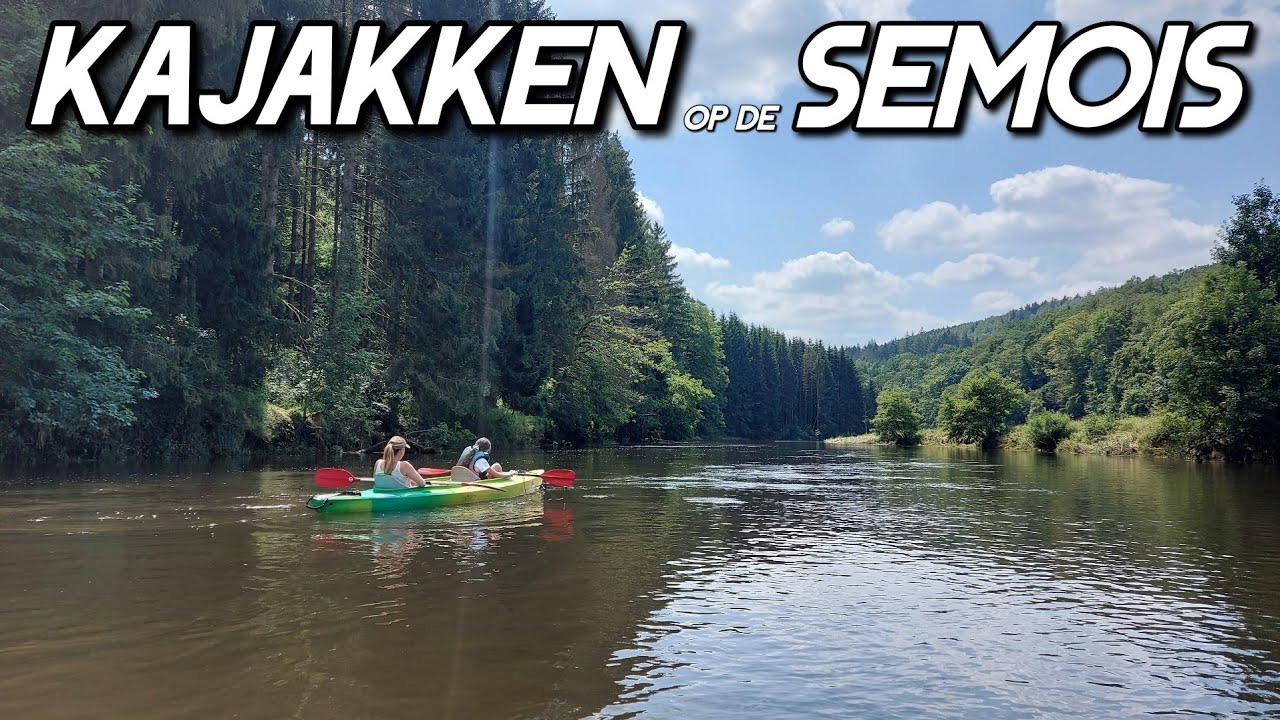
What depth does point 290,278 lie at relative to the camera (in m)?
30.2

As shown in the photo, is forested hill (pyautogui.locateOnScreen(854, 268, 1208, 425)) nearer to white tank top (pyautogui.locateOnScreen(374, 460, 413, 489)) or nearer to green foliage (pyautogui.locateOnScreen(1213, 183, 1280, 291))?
green foliage (pyautogui.locateOnScreen(1213, 183, 1280, 291))

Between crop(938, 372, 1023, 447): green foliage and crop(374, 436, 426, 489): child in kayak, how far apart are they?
5601 centimetres

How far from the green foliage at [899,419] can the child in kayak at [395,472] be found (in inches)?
2579

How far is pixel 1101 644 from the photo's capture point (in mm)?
6945

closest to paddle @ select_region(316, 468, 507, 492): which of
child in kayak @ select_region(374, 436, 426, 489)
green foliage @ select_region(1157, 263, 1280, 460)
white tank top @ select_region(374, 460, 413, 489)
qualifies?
child in kayak @ select_region(374, 436, 426, 489)

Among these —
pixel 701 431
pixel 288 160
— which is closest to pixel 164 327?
pixel 288 160

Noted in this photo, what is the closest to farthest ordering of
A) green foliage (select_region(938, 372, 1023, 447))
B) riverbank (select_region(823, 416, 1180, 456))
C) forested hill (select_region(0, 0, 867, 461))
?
forested hill (select_region(0, 0, 867, 461))
riverbank (select_region(823, 416, 1180, 456))
green foliage (select_region(938, 372, 1023, 447))

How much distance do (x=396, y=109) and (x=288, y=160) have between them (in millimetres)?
18472

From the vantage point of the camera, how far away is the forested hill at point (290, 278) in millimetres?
19172

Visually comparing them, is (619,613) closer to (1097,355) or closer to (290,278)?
(290,278)

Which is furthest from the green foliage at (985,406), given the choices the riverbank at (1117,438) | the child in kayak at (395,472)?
the child in kayak at (395,472)

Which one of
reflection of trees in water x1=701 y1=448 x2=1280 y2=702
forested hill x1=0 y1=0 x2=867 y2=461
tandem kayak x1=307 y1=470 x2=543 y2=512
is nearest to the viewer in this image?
→ reflection of trees in water x1=701 y1=448 x2=1280 y2=702

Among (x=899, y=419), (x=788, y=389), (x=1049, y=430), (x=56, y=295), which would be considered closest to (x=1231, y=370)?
(x=1049, y=430)

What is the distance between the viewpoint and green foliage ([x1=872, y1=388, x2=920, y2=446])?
246 ft
